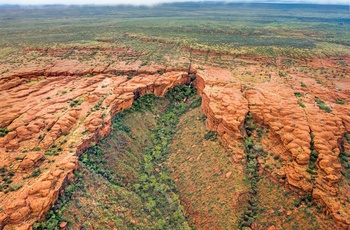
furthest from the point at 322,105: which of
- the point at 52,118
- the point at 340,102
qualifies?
the point at 52,118

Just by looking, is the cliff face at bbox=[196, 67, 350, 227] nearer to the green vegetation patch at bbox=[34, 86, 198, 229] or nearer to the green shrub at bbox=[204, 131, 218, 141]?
the green shrub at bbox=[204, 131, 218, 141]

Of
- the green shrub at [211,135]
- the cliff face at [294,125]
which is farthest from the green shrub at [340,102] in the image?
the green shrub at [211,135]

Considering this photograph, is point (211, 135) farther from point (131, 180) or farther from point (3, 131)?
point (3, 131)

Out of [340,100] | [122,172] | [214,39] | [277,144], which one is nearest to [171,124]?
[122,172]

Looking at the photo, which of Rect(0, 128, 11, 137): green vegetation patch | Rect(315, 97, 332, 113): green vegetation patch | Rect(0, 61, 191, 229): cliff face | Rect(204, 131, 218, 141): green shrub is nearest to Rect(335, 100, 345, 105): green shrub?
Rect(315, 97, 332, 113): green vegetation patch

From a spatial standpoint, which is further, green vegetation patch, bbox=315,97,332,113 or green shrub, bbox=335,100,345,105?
green shrub, bbox=335,100,345,105

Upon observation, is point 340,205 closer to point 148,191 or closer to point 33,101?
point 148,191
